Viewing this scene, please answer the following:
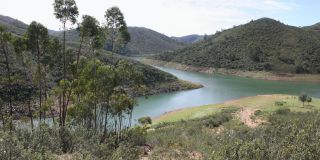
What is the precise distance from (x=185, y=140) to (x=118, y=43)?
8.06 metres

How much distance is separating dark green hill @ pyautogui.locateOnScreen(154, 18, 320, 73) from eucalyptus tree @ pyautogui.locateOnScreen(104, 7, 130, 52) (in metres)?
89.2

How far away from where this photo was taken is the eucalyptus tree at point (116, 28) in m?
25.9

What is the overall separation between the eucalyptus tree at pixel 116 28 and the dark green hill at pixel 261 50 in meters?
89.2

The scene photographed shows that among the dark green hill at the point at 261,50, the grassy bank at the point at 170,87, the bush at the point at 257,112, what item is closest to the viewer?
the bush at the point at 257,112

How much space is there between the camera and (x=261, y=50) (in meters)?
124

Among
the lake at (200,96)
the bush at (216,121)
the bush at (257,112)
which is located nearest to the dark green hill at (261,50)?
the lake at (200,96)

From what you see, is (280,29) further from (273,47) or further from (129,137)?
(129,137)

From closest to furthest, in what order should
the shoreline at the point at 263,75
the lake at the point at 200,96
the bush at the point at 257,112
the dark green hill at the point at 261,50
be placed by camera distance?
1. the bush at the point at 257,112
2. the lake at the point at 200,96
3. the shoreline at the point at 263,75
4. the dark green hill at the point at 261,50

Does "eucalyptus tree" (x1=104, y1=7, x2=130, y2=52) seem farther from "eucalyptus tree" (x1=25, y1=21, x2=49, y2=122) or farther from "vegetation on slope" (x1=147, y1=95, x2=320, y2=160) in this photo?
"vegetation on slope" (x1=147, y1=95, x2=320, y2=160)

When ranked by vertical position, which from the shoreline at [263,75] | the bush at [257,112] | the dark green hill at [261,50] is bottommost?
the shoreline at [263,75]

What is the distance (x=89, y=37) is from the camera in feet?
84.8

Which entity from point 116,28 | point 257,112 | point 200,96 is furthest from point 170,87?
point 116,28

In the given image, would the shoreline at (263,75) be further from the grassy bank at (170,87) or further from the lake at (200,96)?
the grassy bank at (170,87)

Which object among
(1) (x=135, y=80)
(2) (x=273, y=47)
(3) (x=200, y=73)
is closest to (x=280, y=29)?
(2) (x=273, y=47)
